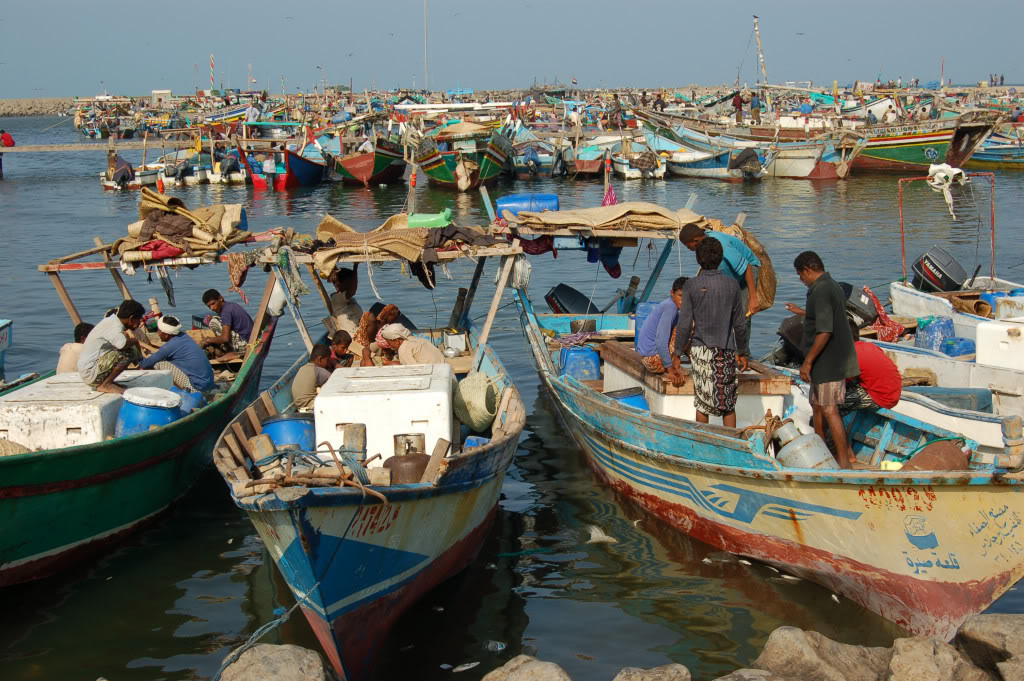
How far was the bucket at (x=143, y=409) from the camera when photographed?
7.60 meters

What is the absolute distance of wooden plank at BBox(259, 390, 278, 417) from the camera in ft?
25.7

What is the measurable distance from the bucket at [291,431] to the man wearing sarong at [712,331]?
110 inches

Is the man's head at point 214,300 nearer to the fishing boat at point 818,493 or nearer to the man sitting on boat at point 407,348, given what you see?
the man sitting on boat at point 407,348

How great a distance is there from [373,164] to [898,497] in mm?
32289

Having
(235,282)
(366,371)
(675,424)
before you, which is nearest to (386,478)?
(366,371)

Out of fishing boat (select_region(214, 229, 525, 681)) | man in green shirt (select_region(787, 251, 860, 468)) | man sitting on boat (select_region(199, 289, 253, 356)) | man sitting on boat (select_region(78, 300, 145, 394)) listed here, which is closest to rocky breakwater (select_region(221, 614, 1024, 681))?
fishing boat (select_region(214, 229, 525, 681))

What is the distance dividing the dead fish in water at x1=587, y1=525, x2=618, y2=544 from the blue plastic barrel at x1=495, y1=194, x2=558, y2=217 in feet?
12.6

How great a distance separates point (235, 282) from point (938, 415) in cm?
631

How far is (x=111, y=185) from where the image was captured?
122 feet

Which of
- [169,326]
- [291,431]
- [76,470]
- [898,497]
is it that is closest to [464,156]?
[169,326]

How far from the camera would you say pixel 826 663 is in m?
5.25

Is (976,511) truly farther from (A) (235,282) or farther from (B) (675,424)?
Answer: (A) (235,282)

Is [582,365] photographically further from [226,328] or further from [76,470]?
[76,470]

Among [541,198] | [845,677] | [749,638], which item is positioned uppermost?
[541,198]
